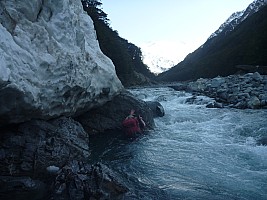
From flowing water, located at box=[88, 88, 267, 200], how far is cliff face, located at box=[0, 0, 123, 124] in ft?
8.08

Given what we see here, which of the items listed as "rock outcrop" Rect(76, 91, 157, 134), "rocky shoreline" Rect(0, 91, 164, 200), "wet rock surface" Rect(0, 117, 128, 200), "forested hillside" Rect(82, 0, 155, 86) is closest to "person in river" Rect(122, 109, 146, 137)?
"rock outcrop" Rect(76, 91, 157, 134)

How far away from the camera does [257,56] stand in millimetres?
47594

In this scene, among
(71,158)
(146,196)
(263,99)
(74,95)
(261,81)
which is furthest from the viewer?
(261,81)

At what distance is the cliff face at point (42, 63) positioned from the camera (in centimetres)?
788

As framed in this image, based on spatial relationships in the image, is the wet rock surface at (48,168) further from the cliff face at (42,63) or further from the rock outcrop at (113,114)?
the rock outcrop at (113,114)

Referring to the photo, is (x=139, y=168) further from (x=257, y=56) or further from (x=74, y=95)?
(x=257, y=56)

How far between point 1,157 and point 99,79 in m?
5.81

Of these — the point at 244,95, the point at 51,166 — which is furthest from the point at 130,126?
the point at 244,95

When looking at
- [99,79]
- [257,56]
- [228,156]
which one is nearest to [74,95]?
[99,79]

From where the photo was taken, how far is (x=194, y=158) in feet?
34.8

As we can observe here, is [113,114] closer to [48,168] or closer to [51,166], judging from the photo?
[51,166]

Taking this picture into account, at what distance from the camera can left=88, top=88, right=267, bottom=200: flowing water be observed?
809cm

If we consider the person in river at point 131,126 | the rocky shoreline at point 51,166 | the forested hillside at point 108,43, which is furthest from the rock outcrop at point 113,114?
the forested hillside at point 108,43

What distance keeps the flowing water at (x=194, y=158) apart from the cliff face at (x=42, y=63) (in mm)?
2462
